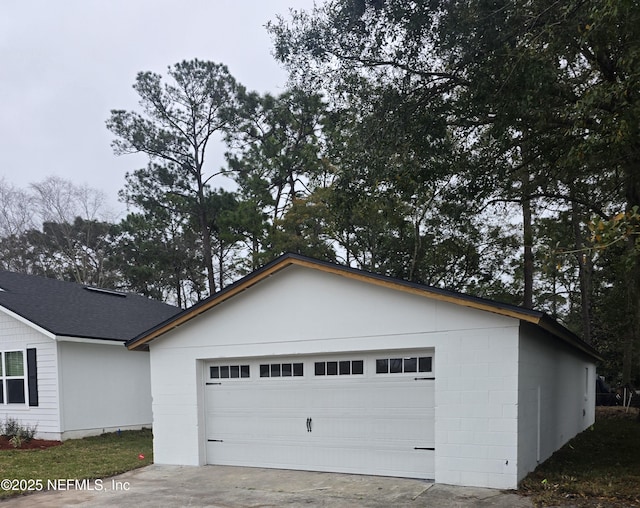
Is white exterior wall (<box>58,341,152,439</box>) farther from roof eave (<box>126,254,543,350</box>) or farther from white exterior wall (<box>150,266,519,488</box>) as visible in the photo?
white exterior wall (<box>150,266,519,488</box>)

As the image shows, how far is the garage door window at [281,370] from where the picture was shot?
9.09 m

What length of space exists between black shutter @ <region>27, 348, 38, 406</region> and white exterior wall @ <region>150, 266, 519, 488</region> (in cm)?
543

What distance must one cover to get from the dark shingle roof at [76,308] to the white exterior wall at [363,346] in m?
5.19

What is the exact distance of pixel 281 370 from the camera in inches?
363

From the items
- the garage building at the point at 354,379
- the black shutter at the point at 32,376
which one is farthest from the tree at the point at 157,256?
the garage building at the point at 354,379

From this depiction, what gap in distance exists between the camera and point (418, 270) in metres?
22.2

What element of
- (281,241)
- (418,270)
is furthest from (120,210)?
(418,270)

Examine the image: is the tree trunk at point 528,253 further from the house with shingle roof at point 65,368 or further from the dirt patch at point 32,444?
the dirt patch at point 32,444

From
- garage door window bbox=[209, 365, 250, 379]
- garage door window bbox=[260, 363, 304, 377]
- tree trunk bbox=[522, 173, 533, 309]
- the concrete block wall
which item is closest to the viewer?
the concrete block wall

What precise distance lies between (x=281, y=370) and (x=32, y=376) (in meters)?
8.09

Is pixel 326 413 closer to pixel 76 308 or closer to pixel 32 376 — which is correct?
pixel 32 376

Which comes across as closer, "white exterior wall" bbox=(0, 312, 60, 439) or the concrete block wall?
the concrete block wall

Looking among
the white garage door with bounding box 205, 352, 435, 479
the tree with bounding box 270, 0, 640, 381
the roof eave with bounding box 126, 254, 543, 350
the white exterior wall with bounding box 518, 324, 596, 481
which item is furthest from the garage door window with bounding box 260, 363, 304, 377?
the tree with bounding box 270, 0, 640, 381

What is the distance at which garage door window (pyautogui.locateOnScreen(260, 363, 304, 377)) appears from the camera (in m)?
9.09
